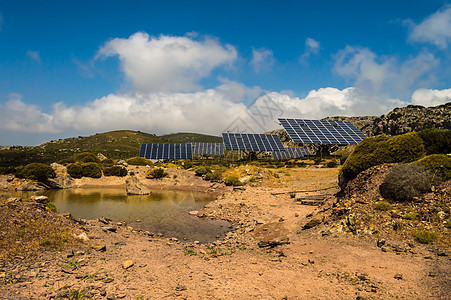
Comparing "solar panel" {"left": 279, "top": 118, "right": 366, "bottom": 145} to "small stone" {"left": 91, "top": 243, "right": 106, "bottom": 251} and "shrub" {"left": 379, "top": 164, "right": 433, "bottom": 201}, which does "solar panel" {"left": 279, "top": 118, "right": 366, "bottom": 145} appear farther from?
"small stone" {"left": 91, "top": 243, "right": 106, "bottom": 251}

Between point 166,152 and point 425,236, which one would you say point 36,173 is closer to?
point 166,152

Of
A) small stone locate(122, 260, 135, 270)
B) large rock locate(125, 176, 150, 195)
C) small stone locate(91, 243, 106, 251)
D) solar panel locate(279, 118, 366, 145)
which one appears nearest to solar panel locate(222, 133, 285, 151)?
solar panel locate(279, 118, 366, 145)

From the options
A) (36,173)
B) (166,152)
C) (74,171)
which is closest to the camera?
(36,173)

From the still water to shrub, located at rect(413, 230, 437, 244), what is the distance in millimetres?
8403

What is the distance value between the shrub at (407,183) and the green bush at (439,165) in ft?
1.16

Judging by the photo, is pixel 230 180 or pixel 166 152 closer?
pixel 230 180

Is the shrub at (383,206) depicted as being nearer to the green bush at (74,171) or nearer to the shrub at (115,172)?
the shrub at (115,172)

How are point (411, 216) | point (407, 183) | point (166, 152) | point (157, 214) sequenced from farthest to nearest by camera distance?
point (166, 152) → point (157, 214) → point (407, 183) → point (411, 216)

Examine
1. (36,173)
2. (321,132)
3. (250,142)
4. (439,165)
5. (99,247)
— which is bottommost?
(99,247)

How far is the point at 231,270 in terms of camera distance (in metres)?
8.16

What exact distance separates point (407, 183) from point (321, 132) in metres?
38.2

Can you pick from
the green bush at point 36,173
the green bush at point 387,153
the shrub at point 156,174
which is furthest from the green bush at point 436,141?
the green bush at point 36,173

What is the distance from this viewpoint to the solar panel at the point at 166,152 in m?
59.2

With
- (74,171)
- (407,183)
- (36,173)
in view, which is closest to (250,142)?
(74,171)
